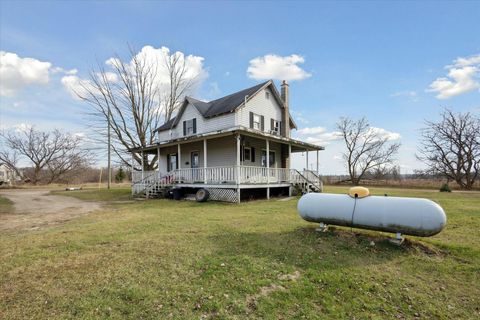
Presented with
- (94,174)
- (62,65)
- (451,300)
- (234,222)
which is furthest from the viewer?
(94,174)

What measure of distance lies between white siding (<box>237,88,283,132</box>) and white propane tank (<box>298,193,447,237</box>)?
1170 centimetres

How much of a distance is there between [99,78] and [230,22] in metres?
20.7

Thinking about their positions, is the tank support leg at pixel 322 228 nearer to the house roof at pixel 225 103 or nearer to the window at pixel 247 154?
the window at pixel 247 154

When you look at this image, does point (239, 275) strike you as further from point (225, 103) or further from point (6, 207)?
point (225, 103)

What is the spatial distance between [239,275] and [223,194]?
1075 cm

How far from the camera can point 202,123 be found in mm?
19594

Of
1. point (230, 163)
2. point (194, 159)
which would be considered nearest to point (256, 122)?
point (230, 163)

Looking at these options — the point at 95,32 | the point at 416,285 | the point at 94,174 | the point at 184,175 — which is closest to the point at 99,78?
the point at 95,32

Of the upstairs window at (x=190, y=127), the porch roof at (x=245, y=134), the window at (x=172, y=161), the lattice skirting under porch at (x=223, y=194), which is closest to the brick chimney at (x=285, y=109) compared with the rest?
the porch roof at (x=245, y=134)

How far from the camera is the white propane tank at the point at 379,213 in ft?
17.0

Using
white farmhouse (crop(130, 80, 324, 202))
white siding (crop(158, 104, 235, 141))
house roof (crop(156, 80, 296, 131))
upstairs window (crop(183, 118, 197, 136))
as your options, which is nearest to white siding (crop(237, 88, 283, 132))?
white farmhouse (crop(130, 80, 324, 202))

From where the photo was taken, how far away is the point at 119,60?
29562mm

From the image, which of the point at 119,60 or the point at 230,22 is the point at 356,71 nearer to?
the point at 230,22

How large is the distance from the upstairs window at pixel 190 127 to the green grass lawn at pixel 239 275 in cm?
1398
